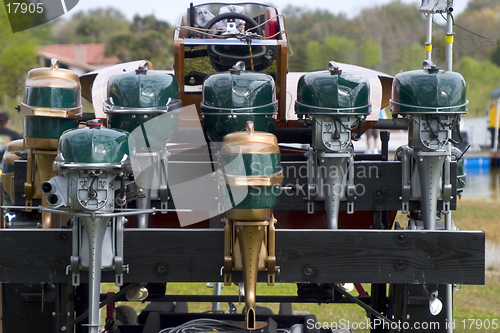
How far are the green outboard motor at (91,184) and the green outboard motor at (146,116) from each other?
33cm

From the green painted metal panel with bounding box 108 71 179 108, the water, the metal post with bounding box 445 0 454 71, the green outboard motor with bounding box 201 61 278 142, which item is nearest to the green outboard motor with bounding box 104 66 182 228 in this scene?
A: the green painted metal panel with bounding box 108 71 179 108

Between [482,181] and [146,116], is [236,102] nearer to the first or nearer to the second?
[146,116]

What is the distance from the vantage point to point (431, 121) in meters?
3.30

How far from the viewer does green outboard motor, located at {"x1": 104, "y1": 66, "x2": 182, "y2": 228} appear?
128 inches

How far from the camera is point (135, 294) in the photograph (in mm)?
3518

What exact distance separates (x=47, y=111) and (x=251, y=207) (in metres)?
1.37

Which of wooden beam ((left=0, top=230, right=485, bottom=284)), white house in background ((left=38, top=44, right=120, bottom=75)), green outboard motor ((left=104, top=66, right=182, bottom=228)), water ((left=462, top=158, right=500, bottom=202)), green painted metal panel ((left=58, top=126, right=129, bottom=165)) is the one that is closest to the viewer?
green painted metal panel ((left=58, top=126, right=129, bottom=165))

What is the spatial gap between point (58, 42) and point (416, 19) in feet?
131

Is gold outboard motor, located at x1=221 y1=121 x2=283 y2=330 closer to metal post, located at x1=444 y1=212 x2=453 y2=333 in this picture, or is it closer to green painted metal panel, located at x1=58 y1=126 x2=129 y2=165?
green painted metal panel, located at x1=58 y1=126 x2=129 y2=165

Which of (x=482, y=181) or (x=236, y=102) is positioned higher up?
(x=236, y=102)

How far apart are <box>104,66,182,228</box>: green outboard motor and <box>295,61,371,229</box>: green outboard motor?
72cm

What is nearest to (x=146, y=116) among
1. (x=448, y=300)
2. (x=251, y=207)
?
(x=251, y=207)

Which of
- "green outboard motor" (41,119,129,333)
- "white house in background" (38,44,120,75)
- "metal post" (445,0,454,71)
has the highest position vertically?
"white house in background" (38,44,120,75)

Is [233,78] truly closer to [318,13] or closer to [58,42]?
[318,13]
